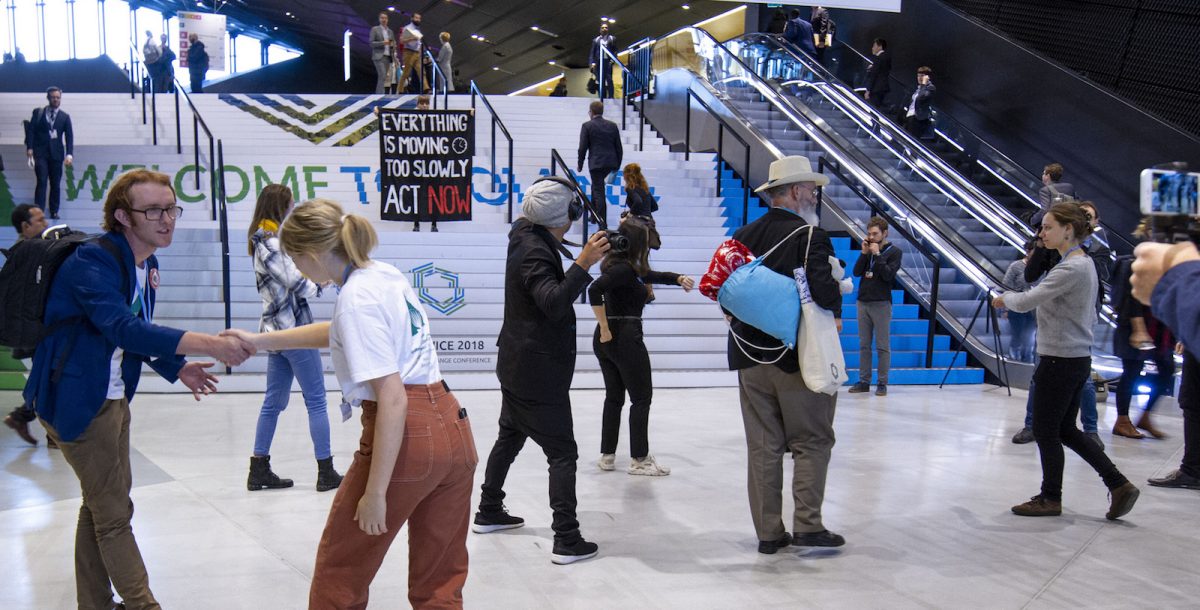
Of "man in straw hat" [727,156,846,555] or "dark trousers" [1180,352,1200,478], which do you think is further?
"dark trousers" [1180,352,1200,478]

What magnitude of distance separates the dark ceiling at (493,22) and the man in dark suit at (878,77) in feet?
18.9

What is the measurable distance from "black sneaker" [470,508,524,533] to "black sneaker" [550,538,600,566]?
0.46 metres

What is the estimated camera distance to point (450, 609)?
2.39m

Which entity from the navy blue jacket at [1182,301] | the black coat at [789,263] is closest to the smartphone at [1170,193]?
the navy blue jacket at [1182,301]

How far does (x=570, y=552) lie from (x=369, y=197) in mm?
10359

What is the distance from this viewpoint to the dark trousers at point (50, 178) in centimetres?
1203

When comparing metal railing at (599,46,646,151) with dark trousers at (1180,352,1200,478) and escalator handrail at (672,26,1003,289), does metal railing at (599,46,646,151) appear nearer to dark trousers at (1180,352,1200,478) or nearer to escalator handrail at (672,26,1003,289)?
escalator handrail at (672,26,1003,289)

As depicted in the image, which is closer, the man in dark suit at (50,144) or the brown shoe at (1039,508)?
the brown shoe at (1039,508)

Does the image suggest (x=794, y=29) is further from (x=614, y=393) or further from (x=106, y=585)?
(x=106, y=585)

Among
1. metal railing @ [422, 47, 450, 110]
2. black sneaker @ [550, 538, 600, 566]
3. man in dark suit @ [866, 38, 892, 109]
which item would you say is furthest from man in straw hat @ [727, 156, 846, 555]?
man in dark suit @ [866, 38, 892, 109]

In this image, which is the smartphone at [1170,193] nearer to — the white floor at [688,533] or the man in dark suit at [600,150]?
the white floor at [688,533]

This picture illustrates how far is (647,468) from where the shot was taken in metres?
5.23

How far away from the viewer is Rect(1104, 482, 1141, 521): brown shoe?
446cm

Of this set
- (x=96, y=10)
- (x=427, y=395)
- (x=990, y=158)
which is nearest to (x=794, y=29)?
(x=990, y=158)
